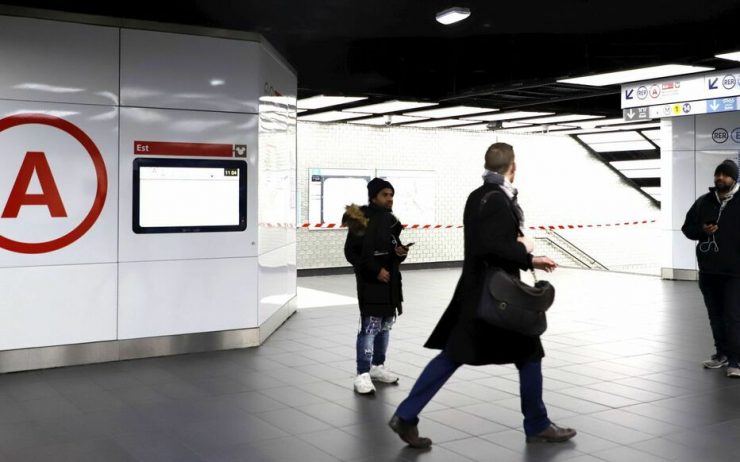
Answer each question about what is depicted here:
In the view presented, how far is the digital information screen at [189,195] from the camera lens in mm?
7191

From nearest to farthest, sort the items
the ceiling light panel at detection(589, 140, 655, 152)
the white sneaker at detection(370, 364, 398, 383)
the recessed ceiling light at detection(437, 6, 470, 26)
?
the white sneaker at detection(370, 364, 398, 383)
the recessed ceiling light at detection(437, 6, 470, 26)
the ceiling light panel at detection(589, 140, 655, 152)

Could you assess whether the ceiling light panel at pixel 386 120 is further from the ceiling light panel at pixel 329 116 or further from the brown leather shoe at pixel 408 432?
the brown leather shoe at pixel 408 432

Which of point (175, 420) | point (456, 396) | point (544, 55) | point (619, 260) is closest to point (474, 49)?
point (544, 55)

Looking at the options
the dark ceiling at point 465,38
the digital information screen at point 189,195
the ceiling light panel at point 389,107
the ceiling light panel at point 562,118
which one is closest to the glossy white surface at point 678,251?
the ceiling light panel at point 562,118

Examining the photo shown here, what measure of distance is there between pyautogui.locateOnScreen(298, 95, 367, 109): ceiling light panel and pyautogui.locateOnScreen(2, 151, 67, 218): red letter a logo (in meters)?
5.29

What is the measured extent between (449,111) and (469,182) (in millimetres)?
4741

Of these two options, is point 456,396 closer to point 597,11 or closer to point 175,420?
point 175,420

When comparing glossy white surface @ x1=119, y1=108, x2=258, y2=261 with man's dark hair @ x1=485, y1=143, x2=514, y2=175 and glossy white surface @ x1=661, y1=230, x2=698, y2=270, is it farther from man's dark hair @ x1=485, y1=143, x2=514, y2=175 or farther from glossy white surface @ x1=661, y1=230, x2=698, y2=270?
glossy white surface @ x1=661, y1=230, x2=698, y2=270

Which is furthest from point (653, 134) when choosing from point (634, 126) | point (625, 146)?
point (625, 146)

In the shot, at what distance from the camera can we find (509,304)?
405 centimetres

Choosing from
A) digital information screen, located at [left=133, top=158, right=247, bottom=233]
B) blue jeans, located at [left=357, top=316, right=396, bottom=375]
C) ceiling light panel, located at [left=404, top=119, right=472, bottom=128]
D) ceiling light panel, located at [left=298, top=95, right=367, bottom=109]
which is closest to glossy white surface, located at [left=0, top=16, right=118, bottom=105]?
digital information screen, located at [left=133, top=158, right=247, bottom=233]

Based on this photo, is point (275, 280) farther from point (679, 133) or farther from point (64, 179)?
point (679, 133)

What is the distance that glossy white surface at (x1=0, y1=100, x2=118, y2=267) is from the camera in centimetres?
655

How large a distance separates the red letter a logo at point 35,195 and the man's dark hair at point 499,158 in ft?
13.8
